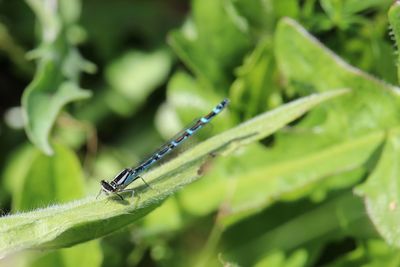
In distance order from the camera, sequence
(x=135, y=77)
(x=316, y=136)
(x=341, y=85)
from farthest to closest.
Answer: (x=135, y=77), (x=316, y=136), (x=341, y=85)

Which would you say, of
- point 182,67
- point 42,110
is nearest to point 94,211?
point 42,110

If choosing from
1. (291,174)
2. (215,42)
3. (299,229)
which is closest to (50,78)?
(215,42)

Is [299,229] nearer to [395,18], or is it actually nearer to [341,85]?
[341,85]

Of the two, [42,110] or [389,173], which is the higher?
[42,110]

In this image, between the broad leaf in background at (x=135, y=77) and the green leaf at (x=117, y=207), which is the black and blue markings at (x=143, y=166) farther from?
the broad leaf in background at (x=135, y=77)

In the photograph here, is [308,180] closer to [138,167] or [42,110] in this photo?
[138,167]

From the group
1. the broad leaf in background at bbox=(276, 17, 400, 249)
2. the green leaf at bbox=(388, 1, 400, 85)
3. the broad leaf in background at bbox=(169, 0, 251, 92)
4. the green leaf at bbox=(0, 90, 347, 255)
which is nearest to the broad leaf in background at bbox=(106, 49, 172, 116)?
the broad leaf in background at bbox=(169, 0, 251, 92)

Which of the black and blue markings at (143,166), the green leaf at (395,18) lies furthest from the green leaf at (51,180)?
the green leaf at (395,18)

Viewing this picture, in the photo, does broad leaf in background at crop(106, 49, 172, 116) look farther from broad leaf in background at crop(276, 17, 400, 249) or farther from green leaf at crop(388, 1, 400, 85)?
green leaf at crop(388, 1, 400, 85)
